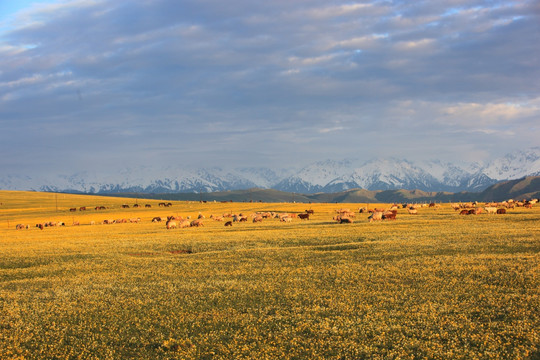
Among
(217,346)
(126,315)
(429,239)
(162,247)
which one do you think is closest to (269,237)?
Result: (162,247)

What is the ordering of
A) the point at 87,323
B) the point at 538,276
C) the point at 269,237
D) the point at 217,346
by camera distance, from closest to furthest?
1. the point at 217,346
2. the point at 87,323
3. the point at 538,276
4. the point at 269,237

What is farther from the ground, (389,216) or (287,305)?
(389,216)

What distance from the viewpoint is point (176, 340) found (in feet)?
42.4

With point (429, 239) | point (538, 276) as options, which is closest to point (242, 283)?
point (538, 276)

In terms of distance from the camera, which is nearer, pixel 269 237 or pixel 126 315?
pixel 126 315

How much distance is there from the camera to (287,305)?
15.9m

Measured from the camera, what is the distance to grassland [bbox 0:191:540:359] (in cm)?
1209

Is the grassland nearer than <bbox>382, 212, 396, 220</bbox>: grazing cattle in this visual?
Yes

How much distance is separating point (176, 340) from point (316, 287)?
735 cm

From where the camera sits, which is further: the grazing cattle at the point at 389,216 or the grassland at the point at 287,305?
the grazing cattle at the point at 389,216

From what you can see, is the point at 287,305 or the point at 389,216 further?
the point at 389,216

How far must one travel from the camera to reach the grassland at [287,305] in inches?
476

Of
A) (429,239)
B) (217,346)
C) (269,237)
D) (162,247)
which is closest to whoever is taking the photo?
(217,346)

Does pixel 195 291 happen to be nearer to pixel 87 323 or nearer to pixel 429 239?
pixel 87 323
